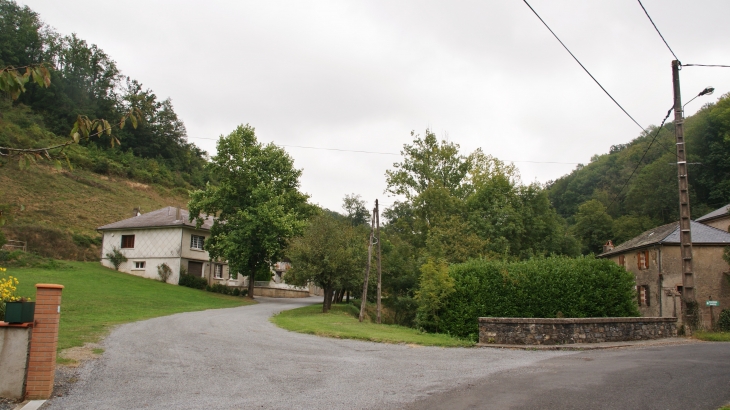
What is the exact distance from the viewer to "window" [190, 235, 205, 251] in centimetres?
4603

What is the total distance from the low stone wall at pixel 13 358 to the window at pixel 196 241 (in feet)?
130

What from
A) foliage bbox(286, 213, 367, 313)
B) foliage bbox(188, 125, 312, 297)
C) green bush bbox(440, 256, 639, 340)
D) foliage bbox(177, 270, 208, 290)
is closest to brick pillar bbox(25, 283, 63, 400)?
green bush bbox(440, 256, 639, 340)

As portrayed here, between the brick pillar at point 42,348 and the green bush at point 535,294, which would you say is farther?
the green bush at point 535,294

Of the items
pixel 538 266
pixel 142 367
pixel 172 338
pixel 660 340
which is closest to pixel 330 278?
pixel 538 266

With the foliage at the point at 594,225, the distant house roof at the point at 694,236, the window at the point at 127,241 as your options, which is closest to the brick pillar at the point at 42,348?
the distant house roof at the point at 694,236

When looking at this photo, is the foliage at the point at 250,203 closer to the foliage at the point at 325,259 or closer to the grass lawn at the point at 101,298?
the grass lawn at the point at 101,298

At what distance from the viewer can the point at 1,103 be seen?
215 feet

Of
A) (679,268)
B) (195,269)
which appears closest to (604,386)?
(679,268)

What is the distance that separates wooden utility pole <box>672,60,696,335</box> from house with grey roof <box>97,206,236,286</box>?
3663cm

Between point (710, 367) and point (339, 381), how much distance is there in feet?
26.1

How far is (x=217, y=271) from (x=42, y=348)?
4188 centimetres

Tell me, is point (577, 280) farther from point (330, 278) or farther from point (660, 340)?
point (330, 278)

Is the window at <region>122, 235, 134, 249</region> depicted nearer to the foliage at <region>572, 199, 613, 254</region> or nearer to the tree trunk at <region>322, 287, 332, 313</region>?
the tree trunk at <region>322, 287, 332, 313</region>

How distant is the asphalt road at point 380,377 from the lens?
7762 millimetres
